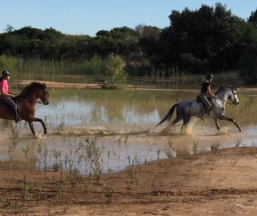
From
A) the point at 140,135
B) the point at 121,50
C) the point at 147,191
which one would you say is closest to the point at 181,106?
the point at 140,135

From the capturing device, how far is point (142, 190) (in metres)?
7.79

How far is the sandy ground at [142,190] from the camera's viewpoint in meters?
6.67

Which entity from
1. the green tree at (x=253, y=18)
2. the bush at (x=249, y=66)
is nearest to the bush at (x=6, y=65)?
the bush at (x=249, y=66)

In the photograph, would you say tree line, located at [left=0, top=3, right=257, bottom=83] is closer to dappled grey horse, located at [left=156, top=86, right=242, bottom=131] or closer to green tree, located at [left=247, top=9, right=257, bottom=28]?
green tree, located at [left=247, top=9, right=257, bottom=28]

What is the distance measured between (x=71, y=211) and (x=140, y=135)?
24.9ft

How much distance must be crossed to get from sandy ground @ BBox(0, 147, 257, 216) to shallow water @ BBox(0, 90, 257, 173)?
757mm

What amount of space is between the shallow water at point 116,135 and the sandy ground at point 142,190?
757 millimetres

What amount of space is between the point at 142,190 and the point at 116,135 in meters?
6.13

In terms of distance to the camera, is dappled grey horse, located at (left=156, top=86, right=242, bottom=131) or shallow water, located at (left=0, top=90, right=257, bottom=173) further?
dappled grey horse, located at (left=156, top=86, right=242, bottom=131)

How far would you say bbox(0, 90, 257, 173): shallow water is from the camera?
426 inches

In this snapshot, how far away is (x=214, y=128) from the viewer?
1598 centimetres

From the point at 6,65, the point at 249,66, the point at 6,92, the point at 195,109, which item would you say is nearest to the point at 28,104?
the point at 6,92

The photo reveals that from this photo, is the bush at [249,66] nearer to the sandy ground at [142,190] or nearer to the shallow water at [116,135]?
the shallow water at [116,135]

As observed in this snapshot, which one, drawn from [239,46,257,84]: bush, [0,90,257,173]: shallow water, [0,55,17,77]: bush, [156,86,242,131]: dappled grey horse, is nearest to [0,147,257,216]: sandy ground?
[0,90,257,173]: shallow water
